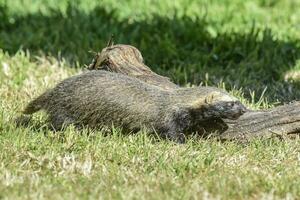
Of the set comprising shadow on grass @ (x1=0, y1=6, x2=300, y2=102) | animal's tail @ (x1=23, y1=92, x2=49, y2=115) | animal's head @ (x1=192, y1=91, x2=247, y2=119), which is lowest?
shadow on grass @ (x1=0, y1=6, x2=300, y2=102)

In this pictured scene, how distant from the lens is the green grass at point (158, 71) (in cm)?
488

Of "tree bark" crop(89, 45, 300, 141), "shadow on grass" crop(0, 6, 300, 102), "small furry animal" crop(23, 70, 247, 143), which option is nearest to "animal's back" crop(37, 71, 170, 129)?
"small furry animal" crop(23, 70, 247, 143)

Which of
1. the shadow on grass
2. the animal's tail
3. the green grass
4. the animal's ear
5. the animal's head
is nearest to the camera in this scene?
the green grass

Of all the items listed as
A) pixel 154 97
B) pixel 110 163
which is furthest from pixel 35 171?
pixel 154 97

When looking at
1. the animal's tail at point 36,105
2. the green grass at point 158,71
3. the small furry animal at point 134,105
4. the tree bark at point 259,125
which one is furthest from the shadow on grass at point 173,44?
the animal's tail at point 36,105

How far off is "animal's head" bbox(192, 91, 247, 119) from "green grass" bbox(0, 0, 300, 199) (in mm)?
204

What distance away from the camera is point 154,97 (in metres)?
6.20

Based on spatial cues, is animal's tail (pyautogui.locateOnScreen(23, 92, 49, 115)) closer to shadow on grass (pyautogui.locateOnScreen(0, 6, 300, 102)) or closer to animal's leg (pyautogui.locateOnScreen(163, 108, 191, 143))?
animal's leg (pyautogui.locateOnScreen(163, 108, 191, 143))

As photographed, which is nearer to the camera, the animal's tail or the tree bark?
the tree bark

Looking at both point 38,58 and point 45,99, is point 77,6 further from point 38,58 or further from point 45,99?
point 45,99

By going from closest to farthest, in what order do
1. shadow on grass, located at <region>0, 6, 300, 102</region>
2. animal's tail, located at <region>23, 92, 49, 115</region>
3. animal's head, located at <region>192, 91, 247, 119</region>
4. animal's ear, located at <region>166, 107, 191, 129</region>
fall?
1. animal's head, located at <region>192, 91, 247, 119</region>
2. animal's ear, located at <region>166, 107, 191, 129</region>
3. animal's tail, located at <region>23, 92, 49, 115</region>
4. shadow on grass, located at <region>0, 6, 300, 102</region>

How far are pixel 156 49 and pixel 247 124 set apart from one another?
9.06ft

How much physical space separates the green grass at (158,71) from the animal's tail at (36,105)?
0.27 ft

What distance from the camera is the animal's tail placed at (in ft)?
20.9
